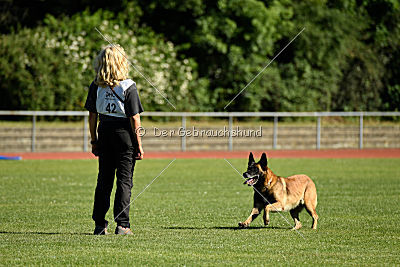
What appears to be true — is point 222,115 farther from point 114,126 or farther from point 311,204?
point 114,126

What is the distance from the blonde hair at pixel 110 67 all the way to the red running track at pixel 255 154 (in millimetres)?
16895

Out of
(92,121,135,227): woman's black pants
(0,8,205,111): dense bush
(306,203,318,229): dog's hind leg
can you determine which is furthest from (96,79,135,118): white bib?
(0,8,205,111): dense bush

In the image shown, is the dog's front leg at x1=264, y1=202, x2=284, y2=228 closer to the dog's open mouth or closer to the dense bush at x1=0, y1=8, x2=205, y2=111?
the dog's open mouth

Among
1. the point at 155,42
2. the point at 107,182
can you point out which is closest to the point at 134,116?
the point at 107,182

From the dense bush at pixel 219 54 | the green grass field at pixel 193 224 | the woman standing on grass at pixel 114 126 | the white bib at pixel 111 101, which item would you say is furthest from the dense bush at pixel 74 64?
the white bib at pixel 111 101

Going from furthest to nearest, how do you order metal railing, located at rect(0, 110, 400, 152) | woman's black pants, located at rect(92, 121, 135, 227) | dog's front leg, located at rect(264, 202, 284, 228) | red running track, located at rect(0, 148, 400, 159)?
metal railing, located at rect(0, 110, 400, 152)
red running track, located at rect(0, 148, 400, 159)
dog's front leg, located at rect(264, 202, 284, 228)
woman's black pants, located at rect(92, 121, 135, 227)

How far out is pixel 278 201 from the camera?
891cm

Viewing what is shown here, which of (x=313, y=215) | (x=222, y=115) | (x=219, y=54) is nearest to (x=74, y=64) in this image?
(x=222, y=115)

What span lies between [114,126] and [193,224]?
7.10ft

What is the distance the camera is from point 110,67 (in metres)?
7.84

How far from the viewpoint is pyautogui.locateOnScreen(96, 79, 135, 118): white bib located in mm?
7922

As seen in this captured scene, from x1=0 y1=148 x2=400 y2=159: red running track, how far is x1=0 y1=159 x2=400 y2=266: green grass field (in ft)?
21.0

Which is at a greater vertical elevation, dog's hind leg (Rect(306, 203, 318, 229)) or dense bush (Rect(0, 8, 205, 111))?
dense bush (Rect(0, 8, 205, 111))

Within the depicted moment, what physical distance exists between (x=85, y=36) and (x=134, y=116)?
23.2 meters
